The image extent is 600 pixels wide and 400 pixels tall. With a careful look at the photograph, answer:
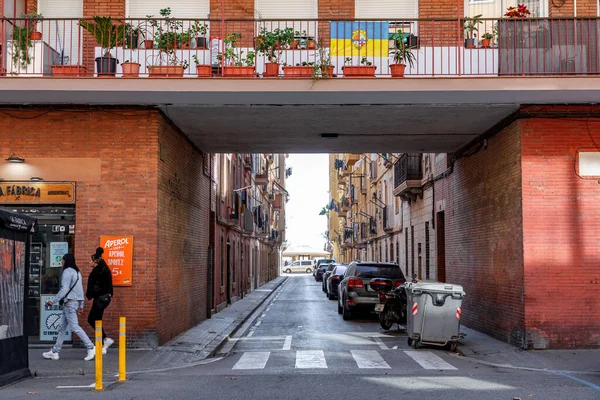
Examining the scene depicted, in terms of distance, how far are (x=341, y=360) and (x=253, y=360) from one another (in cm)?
154

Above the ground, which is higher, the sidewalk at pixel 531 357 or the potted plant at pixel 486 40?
the potted plant at pixel 486 40

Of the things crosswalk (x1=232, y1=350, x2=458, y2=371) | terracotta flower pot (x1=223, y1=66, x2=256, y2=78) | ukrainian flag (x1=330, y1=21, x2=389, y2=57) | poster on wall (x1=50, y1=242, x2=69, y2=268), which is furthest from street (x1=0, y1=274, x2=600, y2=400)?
ukrainian flag (x1=330, y1=21, x2=389, y2=57)

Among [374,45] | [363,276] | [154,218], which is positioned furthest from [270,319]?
[374,45]

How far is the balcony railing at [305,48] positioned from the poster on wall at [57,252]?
10.8 feet

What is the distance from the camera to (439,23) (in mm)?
14375

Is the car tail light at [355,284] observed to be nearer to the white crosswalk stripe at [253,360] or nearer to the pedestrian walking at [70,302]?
the white crosswalk stripe at [253,360]

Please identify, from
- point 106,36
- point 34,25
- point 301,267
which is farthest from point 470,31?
point 301,267

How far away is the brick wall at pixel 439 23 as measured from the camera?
14211 millimetres

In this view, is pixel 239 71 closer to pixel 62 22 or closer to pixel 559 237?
pixel 62 22

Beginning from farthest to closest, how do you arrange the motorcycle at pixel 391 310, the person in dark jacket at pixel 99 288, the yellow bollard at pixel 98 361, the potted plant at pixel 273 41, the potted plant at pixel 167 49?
the motorcycle at pixel 391 310 → the potted plant at pixel 273 41 → the potted plant at pixel 167 49 → the person in dark jacket at pixel 99 288 → the yellow bollard at pixel 98 361

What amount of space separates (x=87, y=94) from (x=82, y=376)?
505cm

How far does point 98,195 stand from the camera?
1329 cm

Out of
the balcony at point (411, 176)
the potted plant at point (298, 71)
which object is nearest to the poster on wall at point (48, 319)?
the potted plant at point (298, 71)

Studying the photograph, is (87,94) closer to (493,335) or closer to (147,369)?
(147,369)
